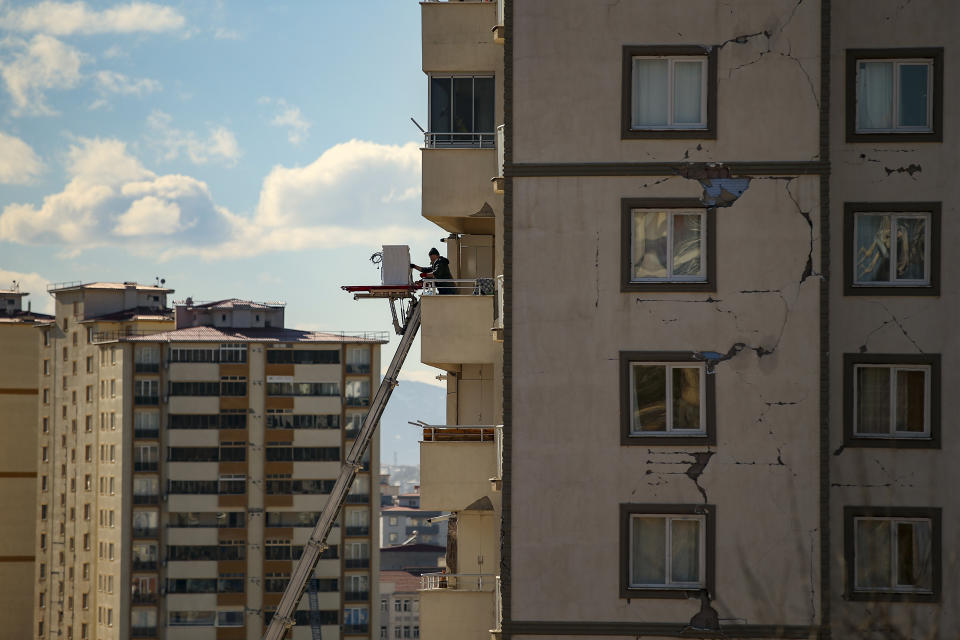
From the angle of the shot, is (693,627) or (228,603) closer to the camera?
(693,627)

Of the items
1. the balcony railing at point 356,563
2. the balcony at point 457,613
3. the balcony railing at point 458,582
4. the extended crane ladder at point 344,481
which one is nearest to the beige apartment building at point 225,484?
the balcony railing at point 356,563

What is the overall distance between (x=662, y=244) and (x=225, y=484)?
109 meters

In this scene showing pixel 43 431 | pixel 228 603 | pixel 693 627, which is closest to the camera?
pixel 693 627

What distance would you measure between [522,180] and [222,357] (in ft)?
354

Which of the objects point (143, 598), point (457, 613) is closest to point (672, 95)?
point (457, 613)

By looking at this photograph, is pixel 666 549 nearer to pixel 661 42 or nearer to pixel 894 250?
pixel 894 250

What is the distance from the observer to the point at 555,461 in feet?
63.4

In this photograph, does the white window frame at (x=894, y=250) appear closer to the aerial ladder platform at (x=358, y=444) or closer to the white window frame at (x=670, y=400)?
the white window frame at (x=670, y=400)

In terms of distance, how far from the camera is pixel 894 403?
781 inches

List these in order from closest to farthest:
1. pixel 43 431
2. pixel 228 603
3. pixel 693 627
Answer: pixel 693 627
pixel 228 603
pixel 43 431

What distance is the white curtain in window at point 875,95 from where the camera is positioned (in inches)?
791

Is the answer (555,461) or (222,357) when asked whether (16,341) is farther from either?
(555,461)

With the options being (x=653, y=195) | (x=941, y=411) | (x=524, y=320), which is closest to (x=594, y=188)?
(x=653, y=195)

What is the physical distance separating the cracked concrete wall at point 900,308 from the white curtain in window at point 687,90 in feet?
6.98
